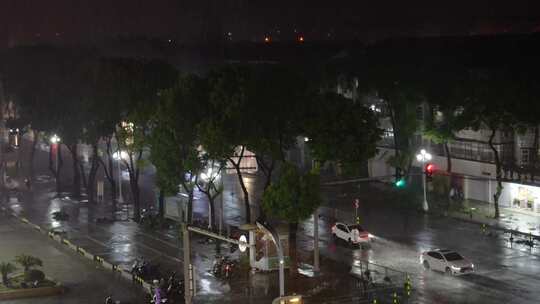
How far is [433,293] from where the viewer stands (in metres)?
36.4

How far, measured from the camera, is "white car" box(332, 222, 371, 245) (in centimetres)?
4700

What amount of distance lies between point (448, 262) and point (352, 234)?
8390 mm

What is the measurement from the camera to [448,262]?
1570 inches

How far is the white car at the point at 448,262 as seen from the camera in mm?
39625

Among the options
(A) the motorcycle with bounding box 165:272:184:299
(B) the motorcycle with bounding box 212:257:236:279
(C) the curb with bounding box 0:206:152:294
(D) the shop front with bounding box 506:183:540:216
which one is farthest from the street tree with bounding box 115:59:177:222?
(D) the shop front with bounding box 506:183:540:216

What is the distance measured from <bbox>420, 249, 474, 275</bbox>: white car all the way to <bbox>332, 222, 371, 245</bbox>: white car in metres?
6.33

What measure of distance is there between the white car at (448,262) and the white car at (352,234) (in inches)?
249

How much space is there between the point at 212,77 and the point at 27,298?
56.6ft

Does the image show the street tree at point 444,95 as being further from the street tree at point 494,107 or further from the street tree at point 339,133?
the street tree at point 339,133

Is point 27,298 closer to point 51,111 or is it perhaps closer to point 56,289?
point 56,289

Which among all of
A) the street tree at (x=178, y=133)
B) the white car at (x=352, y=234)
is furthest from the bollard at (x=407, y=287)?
the street tree at (x=178, y=133)

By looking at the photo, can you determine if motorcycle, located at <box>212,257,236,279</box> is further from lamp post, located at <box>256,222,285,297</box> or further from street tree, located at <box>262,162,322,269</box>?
lamp post, located at <box>256,222,285,297</box>

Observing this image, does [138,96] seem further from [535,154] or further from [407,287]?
[535,154]

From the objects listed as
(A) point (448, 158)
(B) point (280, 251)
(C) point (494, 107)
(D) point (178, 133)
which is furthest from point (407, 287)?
(A) point (448, 158)
